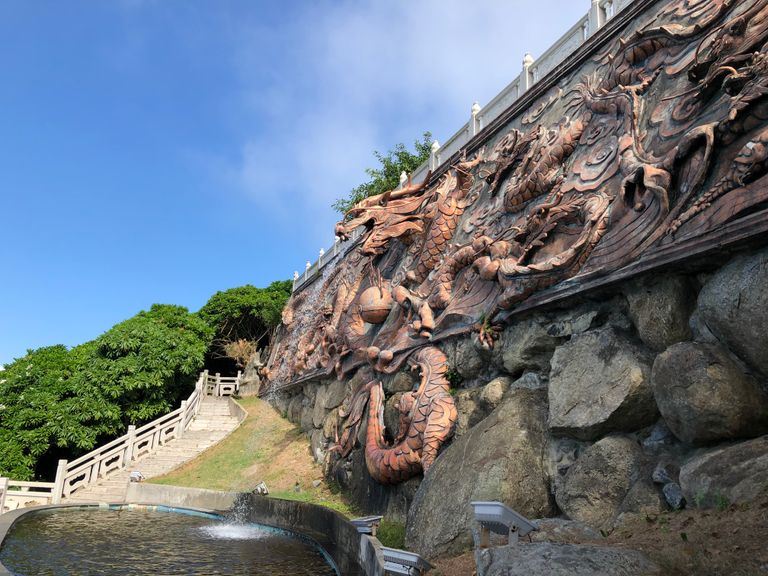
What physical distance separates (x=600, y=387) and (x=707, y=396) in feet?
3.77

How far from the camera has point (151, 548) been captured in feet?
24.4

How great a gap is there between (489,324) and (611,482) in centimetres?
300

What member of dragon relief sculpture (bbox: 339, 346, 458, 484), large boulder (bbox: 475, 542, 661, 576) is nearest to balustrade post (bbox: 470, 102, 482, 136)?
dragon relief sculpture (bbox: 339, 346, 458, 484)

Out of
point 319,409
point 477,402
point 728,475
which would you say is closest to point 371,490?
point 477,402

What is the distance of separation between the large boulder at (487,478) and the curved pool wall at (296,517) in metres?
0.68

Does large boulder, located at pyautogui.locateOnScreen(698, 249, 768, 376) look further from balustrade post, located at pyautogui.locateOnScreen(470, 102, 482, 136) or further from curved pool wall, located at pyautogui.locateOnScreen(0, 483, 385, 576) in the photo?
balustrade post, located at pyautogui.locateOnScreen(470, 102, 482, 136)

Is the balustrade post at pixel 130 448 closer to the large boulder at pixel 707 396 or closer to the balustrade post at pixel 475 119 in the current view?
the balustrade post at pixel 475 119

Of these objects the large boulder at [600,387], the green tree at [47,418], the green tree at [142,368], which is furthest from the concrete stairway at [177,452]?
the large boulder at [600,387]

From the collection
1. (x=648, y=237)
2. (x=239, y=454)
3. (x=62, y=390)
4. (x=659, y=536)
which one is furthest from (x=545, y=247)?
(x=62, y=390)

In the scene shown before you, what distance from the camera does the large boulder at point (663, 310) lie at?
5250 mm

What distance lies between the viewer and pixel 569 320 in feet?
21.3

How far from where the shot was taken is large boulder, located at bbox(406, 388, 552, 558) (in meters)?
5.55

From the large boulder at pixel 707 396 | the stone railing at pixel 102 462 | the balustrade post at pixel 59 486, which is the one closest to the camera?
the large boulder at pixel 707 396

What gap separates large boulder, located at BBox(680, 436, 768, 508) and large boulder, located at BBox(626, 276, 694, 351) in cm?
121
